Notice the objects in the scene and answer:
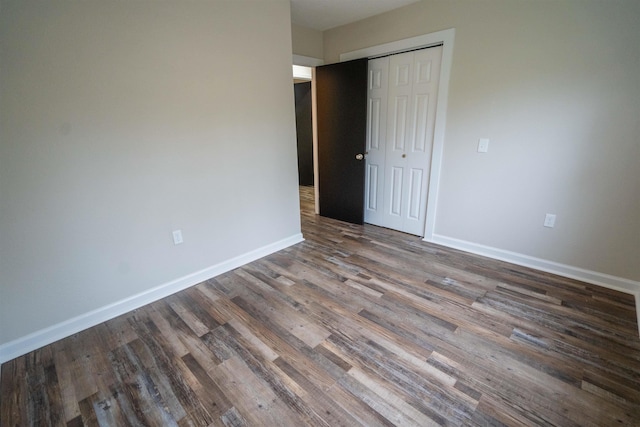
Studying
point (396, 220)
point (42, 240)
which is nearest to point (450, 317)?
point (396, 220)

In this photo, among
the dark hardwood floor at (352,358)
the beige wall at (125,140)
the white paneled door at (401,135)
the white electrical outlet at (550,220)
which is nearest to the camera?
the dark hardwood floor at (352,358)

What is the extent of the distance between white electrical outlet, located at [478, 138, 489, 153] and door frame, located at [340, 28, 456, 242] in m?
0.35

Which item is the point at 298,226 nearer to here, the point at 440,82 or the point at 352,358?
the point at 352,358

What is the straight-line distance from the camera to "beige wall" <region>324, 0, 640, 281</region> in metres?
2.02

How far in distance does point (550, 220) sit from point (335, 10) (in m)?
2.81

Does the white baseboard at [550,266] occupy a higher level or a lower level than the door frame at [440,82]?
lower

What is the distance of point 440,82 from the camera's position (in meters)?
2.76

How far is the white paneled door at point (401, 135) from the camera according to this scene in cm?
294

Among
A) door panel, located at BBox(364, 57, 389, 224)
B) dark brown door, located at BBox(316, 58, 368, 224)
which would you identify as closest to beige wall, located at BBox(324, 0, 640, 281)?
door panel, located at BBox(364, 57, 389, 224)

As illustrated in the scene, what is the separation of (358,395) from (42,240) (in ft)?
6.70

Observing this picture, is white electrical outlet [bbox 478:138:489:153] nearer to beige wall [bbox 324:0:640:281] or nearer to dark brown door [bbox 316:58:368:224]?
beige wall [bbox 324:0:640:281]

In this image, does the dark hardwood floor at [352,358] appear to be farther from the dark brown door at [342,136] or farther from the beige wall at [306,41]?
the beige wall at [306,41]

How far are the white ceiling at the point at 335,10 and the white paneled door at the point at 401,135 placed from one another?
462 millimetres

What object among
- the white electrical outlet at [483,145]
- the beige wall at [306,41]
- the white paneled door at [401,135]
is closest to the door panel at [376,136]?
the white paneled door at [401,135]
